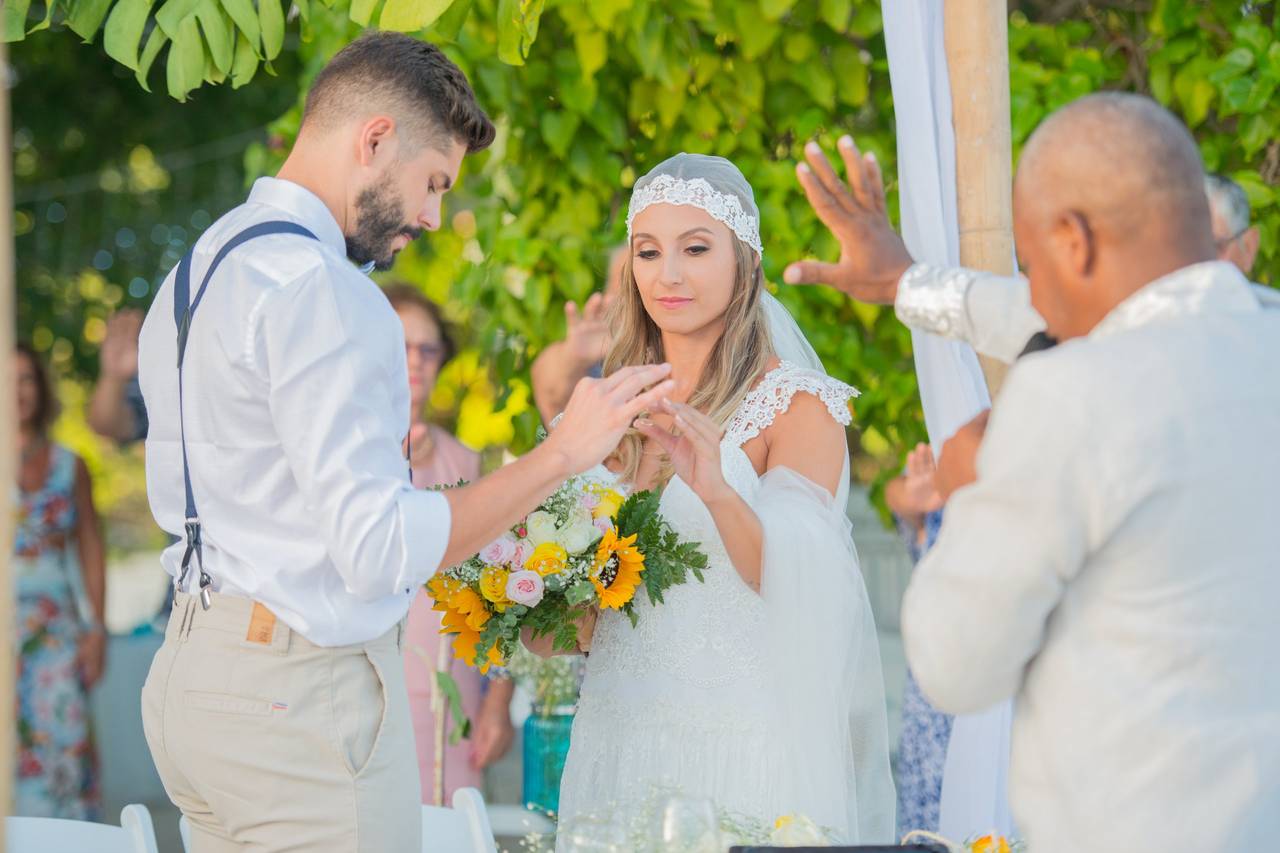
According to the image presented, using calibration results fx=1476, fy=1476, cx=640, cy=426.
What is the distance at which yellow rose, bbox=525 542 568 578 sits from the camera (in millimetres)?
2643

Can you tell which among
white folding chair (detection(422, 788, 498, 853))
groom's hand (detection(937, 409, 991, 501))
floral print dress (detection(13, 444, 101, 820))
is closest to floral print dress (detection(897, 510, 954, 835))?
white folding chair (detection(422, 788, 498, 853))

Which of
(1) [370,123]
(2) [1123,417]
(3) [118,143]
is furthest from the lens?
(3) [118,143]

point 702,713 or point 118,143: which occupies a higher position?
point 118,143

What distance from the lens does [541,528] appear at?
268 centimetres

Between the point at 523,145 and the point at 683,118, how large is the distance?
490 mm

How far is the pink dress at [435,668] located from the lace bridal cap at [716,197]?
1594 mm

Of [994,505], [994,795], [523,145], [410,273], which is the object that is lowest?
[994,795]

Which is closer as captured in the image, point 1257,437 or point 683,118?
point 1257,437

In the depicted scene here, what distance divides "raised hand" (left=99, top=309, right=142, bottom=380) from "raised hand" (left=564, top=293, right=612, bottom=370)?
6.32ft

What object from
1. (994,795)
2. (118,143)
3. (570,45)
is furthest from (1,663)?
(118,143)

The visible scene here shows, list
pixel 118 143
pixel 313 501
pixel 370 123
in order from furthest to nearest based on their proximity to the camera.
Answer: pixel 118 143 → pixel 370 123 → pixel 313 501

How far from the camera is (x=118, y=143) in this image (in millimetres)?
9617

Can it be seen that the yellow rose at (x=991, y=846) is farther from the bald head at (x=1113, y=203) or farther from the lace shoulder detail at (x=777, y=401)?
the lace shoulder detail at (x=777, y=401)

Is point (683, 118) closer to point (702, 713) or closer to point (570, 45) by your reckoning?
point (570, 45)
